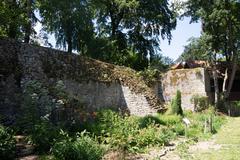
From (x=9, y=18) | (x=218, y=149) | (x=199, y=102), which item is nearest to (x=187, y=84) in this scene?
(x=199, y=102)

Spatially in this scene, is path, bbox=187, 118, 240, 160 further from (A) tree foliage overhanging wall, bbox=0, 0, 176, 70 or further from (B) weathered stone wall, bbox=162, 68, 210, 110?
(A) tree foliage overhanging wall, bbox=0, 0, 176, 70

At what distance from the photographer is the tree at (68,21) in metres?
25.8

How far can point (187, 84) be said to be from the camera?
26609 mm

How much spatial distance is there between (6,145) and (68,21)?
20516mm

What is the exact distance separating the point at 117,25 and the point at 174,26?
5.54 metres

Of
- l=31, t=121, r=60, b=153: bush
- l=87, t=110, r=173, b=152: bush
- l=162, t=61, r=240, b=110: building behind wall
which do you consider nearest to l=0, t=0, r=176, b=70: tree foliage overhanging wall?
l=162, t=61, r=240, b=110: building behind wall

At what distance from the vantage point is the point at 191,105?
25547 millimetres

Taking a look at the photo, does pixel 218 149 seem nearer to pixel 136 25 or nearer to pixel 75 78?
pixel 75 78

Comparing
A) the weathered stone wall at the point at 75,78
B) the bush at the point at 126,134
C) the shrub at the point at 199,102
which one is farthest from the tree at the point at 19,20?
the shrub at the point at 199,102

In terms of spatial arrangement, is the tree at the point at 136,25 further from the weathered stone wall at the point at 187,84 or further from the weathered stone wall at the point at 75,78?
the weathered stone wall at the point at 75,78

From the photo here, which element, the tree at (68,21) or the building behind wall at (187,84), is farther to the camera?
the building behind wall at (187,84)

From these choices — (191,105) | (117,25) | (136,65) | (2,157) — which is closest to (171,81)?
(191,105)

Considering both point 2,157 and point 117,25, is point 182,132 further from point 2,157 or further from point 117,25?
point 117,25

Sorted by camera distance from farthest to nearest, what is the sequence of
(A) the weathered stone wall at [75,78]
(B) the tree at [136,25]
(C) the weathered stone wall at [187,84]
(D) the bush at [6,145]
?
(B) the tree at [136,25] < (C) the weathered stone wall at [187,84] < (A) the weathered stone wall at [75,78] < (D) the bush at [6,145]
